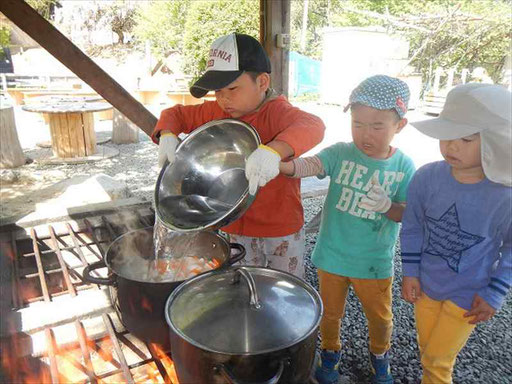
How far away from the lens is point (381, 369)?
2.10 m

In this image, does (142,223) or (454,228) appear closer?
(454,228)

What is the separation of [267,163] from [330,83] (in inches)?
644

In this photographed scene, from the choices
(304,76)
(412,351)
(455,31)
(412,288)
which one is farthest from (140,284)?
(455,31)

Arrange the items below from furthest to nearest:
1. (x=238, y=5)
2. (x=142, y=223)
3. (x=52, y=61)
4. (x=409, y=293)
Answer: (x=52, y=61)
(x=238, y=5)
(x=142, y=223)
(x=409, y=293)

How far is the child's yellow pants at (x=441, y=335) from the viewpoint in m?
1.66

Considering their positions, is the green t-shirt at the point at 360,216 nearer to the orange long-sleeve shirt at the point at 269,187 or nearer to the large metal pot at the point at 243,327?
the orange long-sleeve shirt at the point at 269,187

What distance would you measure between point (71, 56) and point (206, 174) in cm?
163

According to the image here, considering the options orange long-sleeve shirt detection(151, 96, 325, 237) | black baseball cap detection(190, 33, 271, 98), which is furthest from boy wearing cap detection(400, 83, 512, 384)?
black baseball cap detection(190, 33, 271, 98)

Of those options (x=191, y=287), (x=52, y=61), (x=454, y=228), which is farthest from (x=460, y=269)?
(x=52, y=61)

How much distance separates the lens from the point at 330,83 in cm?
1683

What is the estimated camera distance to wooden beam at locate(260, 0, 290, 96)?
10.3ft

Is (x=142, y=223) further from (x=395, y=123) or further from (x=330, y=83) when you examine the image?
(x=330, y=83)

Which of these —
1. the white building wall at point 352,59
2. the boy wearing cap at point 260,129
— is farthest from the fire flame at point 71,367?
the white building wall at point 352,59

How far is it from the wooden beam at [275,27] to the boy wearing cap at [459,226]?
1.89 meters
